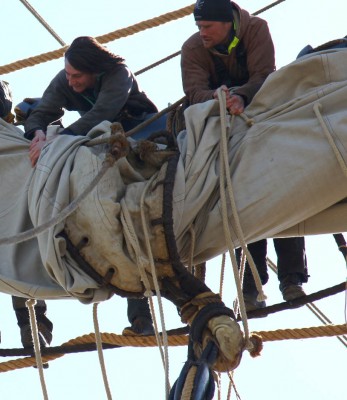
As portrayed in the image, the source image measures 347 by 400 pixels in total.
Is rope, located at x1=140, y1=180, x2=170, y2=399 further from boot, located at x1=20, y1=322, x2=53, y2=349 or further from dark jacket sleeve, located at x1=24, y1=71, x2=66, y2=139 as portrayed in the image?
boot, located at x1=20, y1=322, x2=53, y2=349

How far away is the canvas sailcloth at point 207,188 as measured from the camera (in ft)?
24.7

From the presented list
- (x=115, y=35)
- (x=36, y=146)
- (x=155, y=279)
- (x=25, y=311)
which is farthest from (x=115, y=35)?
(x=155, y=279)

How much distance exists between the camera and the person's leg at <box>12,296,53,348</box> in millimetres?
9008

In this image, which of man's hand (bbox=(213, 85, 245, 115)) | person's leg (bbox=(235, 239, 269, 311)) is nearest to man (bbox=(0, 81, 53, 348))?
person's leg (bbox=(235, 239, 269, 311))

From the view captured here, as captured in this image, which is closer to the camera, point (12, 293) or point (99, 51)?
point (12, 293)

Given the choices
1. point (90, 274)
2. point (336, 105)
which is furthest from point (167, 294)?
point (336, 105)

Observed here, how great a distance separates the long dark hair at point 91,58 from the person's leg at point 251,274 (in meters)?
1.04

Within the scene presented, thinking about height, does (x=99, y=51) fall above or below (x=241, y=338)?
above

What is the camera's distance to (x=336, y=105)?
7746mm

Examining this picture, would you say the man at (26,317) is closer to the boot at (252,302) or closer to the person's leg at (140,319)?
the person's leg at (140,319)

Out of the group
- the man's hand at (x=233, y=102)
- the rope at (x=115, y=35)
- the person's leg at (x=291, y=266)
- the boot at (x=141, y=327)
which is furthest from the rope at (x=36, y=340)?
the rope at (x=115, y=35)

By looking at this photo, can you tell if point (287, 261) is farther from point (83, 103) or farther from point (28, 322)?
point (28, 322)

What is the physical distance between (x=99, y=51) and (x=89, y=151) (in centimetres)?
98

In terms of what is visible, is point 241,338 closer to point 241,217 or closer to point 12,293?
point 241,217
